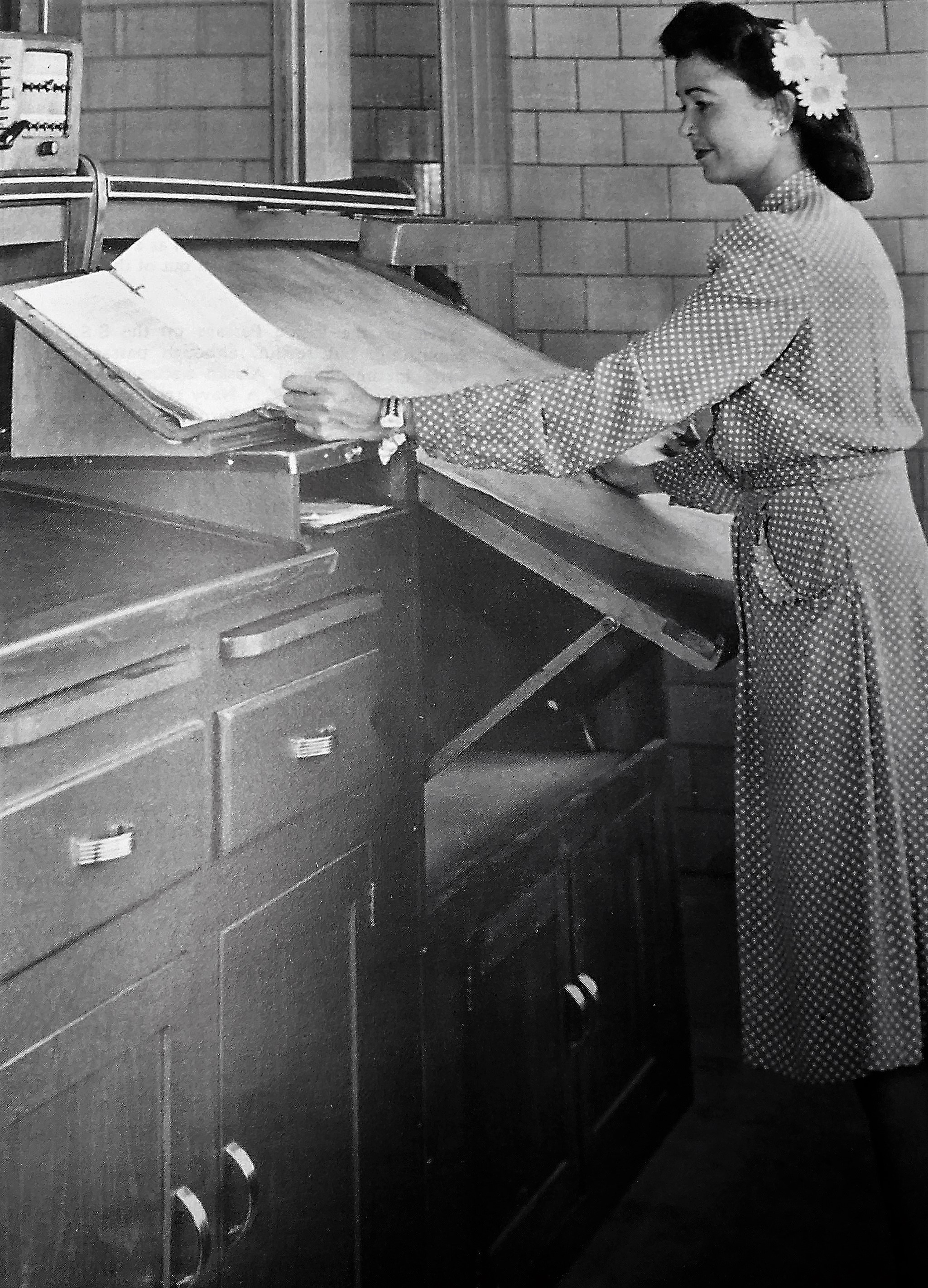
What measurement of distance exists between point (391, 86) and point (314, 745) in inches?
108

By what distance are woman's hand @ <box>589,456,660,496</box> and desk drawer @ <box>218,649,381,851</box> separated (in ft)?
2.51

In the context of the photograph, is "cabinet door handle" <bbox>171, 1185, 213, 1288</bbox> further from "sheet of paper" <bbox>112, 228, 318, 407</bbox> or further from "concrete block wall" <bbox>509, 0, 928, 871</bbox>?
"concrete block wall" <bbox>509, 0, 928, 871</bbox>

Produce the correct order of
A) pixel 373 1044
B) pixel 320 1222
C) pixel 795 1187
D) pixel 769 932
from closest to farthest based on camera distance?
pixel 320 1222 < pixel 373 1044 < pixel 769 932 < pixel 795 1187

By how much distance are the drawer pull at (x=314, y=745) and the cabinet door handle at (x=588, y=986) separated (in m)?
0.91

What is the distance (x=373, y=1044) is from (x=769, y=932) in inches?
29.4

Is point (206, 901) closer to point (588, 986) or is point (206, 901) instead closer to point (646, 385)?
point (646, 385)

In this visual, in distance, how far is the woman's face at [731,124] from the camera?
2.32 metres

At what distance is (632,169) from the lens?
422cm

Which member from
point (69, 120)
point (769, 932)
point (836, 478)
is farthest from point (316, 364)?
point (769, 932)

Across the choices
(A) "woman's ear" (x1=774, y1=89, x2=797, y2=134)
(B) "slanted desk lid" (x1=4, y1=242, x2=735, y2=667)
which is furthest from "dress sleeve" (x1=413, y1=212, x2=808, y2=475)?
(A) "woman's ear" (x1=774, y1=89, x2=797, y2=134)

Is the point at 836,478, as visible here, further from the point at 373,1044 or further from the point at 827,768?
the point at 373,1044

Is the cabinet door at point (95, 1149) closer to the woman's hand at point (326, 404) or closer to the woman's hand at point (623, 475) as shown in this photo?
the woman's hand at point (326, 404)

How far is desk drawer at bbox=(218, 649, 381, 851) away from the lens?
5.83 feet

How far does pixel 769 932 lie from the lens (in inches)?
97.5
